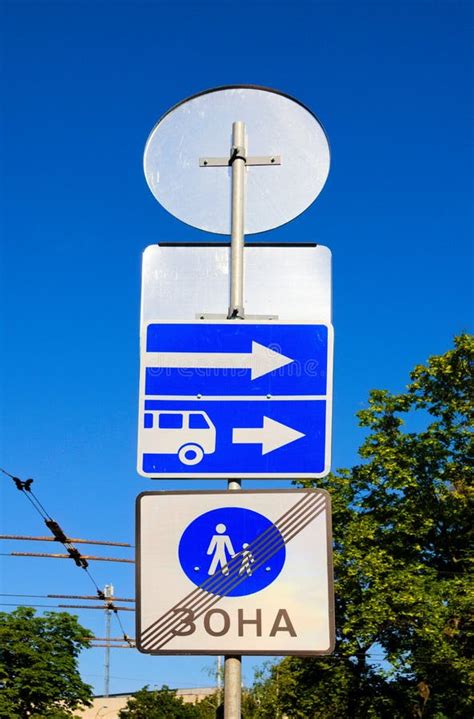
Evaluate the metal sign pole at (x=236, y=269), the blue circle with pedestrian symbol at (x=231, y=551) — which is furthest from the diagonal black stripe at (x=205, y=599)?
the metal sign pole at (x=236, y=269)

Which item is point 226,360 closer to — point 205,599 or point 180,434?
point 180,434

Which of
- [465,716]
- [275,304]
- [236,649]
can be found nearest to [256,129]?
[275,304]

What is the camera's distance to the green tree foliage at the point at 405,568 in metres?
24.1

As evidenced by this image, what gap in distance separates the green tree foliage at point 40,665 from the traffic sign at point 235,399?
1740 inches

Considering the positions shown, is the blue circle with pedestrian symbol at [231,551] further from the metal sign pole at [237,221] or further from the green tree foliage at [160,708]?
the green tree foliage at [160,708]

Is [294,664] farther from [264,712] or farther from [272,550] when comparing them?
[272,550]

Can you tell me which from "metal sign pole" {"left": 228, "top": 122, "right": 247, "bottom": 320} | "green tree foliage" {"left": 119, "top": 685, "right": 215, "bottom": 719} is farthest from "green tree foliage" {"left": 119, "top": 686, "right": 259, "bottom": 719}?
"metal sign pole" {"left": 228, "top": 122, "right": 247, "bottom": 320}

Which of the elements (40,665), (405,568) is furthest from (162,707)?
(405,568)

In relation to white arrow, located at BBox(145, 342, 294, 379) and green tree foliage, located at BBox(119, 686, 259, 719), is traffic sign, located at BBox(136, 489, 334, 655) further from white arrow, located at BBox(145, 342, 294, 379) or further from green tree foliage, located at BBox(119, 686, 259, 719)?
green tree foliage, located at BBox(119, 686, 259, 719)

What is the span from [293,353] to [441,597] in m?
22.4

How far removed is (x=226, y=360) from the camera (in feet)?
11.2

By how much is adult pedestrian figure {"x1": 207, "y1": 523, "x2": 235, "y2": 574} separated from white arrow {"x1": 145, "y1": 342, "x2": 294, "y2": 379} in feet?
2.04

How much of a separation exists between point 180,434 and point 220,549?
18.3 inches

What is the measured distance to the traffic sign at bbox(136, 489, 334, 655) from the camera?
2.96 meters
